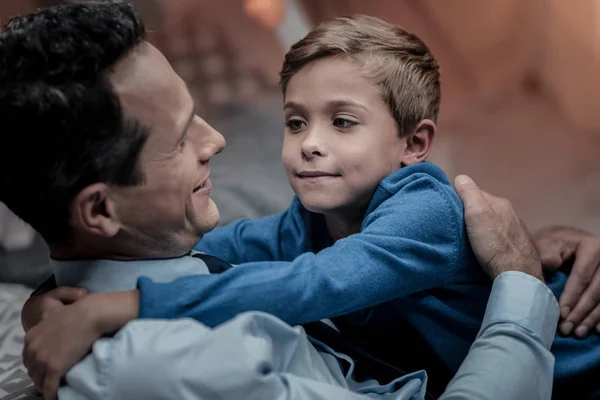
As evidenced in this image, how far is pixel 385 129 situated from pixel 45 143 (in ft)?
2.04

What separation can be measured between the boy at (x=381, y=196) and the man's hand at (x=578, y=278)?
0.10 m

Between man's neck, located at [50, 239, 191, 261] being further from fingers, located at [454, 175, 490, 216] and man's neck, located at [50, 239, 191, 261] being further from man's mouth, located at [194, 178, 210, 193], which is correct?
fingers, located at [454, 175, 490, 216]

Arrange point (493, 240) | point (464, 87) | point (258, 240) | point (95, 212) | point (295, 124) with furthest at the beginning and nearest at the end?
point (464, 87)
point (258, 240)
point (295, 124)
point (493, 240)
point (95, 212)

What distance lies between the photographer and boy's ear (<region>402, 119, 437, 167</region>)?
54.2 inches

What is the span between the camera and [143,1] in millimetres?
1952

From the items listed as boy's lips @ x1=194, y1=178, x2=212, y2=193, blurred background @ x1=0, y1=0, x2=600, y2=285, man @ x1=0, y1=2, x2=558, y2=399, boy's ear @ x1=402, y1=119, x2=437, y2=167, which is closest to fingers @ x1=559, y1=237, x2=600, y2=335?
man @ x1=0, y1=2, x2=558, y2=399

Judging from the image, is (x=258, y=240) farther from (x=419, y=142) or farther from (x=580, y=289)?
(x=580, y=289)

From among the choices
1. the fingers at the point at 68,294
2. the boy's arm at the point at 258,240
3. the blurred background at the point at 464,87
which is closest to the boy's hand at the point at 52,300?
the fingers at the point at 68,294

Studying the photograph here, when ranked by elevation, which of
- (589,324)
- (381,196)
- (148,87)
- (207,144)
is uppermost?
(148,87)

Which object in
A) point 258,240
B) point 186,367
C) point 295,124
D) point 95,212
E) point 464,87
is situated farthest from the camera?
point 464,87

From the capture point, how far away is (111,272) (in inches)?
41.1

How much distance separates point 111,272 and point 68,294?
7 cm

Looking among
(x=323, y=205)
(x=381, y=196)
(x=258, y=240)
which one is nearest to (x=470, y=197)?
(x=381, y=196)

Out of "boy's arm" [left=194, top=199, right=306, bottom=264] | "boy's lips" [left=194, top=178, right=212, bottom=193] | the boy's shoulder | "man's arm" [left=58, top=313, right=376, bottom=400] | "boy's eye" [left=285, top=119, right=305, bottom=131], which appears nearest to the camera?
"man's arm" [left=58, top=313, right=376, bottom=400]
